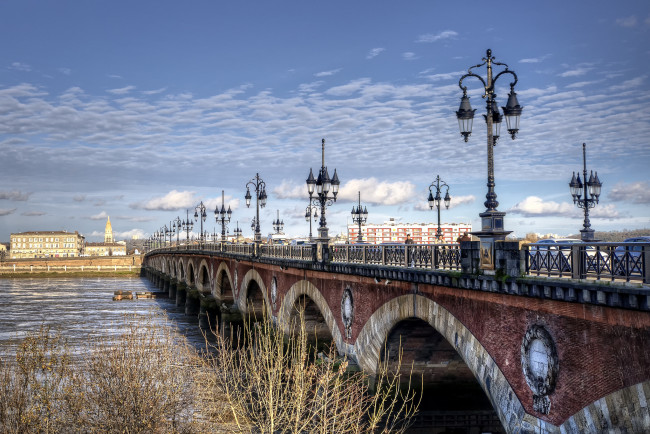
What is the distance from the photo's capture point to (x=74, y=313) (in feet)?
210

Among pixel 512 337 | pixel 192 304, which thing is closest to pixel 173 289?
pixel 192 304

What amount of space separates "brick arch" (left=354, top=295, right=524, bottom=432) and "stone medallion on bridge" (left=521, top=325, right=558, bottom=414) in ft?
1.58

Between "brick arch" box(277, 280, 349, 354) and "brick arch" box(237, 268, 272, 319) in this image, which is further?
"brick arch" box(237, 268, 272, 319)

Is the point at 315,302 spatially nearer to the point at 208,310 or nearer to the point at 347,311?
the point at 347,311

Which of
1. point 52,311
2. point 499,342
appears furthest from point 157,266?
point 499,342

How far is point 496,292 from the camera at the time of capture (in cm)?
1430

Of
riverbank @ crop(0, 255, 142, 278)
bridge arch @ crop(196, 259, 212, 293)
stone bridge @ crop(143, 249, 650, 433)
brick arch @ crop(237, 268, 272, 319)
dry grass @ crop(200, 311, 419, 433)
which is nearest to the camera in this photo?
stone bridge @ crop(143, 249, 650, 433)

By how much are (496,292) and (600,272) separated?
118 inches

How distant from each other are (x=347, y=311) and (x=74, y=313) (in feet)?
155

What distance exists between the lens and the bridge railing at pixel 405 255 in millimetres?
17188

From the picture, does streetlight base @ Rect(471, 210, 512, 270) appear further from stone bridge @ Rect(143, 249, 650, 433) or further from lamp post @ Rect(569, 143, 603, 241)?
lamp post @ Rect(569, 143, 603, 241)

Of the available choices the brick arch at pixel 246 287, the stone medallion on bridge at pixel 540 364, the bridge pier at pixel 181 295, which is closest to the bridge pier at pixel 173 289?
the bridge pier at pixel 181 295

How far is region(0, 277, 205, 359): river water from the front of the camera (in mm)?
47125

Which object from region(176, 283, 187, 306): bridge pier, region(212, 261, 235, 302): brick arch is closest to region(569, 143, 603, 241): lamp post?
region(212, 261, 235, 302): brick arch
